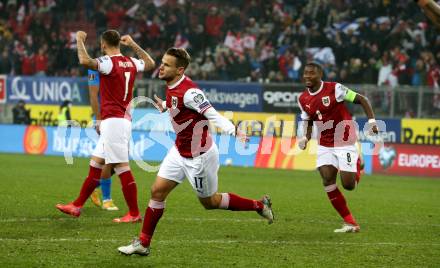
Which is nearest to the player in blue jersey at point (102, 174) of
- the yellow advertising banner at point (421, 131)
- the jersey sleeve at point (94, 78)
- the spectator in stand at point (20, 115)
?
the jersey sleeve at point (94, 78)

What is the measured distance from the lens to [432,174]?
22.2 m

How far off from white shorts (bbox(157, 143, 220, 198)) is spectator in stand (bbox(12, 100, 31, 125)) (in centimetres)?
1989

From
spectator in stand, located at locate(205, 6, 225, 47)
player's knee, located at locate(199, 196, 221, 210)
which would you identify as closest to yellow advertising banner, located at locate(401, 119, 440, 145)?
spectator in stand, located at locate(205, 6, 225, 47)

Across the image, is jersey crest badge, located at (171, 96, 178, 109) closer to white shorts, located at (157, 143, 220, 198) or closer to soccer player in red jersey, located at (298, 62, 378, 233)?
white shorts, located at (157, 143, 220, 198)

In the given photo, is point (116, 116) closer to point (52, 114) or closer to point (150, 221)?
point (150, 221)

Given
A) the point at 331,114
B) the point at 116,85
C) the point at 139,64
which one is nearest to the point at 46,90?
the point at 139,64

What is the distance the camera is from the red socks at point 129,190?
A: 11.3m

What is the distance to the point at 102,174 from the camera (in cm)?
1252

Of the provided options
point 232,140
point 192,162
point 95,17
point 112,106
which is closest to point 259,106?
point 232,140

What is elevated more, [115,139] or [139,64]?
[139,64]

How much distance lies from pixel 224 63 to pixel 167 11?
427 cm

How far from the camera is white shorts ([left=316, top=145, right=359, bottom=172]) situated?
1156 centimetres

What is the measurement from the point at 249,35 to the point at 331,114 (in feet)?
55.8

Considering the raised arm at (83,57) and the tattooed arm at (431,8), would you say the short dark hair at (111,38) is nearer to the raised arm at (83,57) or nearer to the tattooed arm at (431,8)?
the raised arm at (83,57)
